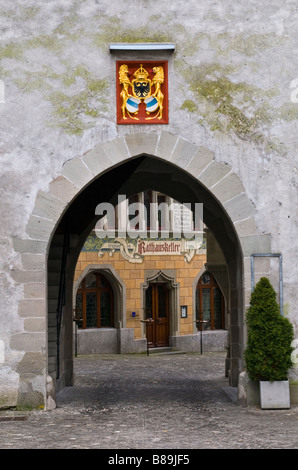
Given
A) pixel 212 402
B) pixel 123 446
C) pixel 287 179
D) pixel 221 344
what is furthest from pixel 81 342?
pixel 123 446

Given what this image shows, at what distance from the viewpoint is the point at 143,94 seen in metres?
10.3

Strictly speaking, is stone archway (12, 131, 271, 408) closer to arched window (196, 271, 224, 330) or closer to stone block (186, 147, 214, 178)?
stone block (186, 147, 214, 178)

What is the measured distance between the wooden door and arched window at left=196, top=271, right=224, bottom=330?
1.05 m

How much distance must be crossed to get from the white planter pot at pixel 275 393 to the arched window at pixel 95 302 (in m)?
12.1

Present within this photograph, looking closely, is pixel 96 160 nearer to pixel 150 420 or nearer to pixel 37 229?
pixel 37 229

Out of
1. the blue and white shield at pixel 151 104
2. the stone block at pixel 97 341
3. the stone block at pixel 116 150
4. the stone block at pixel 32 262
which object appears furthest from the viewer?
Result: the stone block at pixel 97 341

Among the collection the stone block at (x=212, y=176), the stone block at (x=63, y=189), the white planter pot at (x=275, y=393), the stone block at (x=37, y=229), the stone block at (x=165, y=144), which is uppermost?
the stone block at (x=165, y=144)

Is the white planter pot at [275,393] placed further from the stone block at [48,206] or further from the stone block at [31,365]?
the stone block at [48,206]

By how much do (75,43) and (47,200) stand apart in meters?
2.09

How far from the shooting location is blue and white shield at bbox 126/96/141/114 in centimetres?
1029

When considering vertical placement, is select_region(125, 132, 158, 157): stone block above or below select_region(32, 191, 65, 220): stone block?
above

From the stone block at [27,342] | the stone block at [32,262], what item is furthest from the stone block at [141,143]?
the stone block at [27,342]

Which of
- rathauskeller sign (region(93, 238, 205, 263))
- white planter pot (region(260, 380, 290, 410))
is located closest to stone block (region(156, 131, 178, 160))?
white planter pot (region(260, 380, 290, 410))

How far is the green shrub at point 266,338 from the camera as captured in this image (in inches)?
Answer: 384
